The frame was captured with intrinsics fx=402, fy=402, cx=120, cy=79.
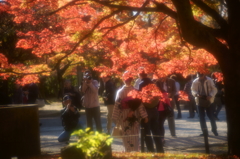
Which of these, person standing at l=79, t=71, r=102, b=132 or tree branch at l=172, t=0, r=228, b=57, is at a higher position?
tree branch at l=172, t=0, r=228, b=57

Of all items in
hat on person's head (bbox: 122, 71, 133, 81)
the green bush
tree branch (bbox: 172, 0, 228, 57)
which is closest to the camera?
the green bush

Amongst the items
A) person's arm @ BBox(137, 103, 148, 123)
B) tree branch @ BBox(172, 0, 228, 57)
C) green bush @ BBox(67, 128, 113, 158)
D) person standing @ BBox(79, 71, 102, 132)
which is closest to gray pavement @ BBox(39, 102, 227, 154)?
person standing @ BBox(79, 71, 102, 132)

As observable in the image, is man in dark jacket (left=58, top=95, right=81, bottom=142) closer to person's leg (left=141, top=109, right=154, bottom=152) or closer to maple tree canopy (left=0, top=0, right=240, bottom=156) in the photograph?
maple tree canopy (left=0, top=0, right=240, bottom=156)

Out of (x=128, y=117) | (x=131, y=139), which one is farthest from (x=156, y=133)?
(x=128, y=117)

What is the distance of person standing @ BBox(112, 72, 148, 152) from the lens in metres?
9.18

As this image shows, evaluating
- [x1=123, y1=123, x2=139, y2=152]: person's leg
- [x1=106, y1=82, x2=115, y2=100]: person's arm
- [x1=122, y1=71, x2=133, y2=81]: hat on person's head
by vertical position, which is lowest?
[x1=123, y1=123, x2=139, y2=152]: person's leg

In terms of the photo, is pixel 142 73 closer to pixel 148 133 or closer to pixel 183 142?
pixel 148 133

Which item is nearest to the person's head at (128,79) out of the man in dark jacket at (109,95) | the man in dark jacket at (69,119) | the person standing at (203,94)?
the man in dark jacket at (69,119)

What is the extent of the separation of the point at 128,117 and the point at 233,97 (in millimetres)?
2443

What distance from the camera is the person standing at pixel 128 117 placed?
9.18m

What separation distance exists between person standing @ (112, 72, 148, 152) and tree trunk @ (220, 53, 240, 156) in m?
1.92

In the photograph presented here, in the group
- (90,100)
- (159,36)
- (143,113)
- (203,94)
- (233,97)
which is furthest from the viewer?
(90,100)

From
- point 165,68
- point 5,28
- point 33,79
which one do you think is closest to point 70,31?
point 33,79

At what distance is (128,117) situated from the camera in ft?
30.4
